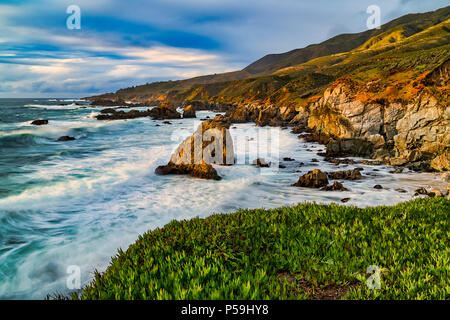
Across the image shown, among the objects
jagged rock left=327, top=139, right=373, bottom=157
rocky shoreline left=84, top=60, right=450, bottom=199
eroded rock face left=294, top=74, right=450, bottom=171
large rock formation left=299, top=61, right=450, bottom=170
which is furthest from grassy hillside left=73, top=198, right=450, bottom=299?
jagged rock left=327, top=139, right=373, bottom=157

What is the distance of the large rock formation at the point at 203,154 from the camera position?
20203 millimetres

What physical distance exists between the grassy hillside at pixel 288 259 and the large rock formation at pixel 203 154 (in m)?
12.3

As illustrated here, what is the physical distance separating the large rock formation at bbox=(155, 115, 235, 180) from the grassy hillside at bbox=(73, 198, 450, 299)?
12.3 metres

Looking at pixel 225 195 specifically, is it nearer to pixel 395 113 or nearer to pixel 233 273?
pixel 233 273

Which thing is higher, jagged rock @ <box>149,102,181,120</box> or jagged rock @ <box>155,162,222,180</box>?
jagged rock @ <box>149,102,181,120</box>

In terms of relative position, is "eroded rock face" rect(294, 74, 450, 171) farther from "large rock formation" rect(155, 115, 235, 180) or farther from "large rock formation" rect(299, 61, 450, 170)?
"large rock formation" rect(155, 115, 235, 180)

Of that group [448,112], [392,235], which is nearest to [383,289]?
[392,235]

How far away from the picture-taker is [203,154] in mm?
22047

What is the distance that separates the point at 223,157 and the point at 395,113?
20671 mm

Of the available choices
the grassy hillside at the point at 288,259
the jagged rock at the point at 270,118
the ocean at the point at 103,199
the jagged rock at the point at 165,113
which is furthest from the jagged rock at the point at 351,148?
the jagged rock at the point at 165,113

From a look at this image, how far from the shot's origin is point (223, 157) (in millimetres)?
23891

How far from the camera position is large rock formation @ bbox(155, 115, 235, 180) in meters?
20.2

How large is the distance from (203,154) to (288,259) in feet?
56.4

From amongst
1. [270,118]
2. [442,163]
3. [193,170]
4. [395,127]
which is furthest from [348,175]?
[270,118]
